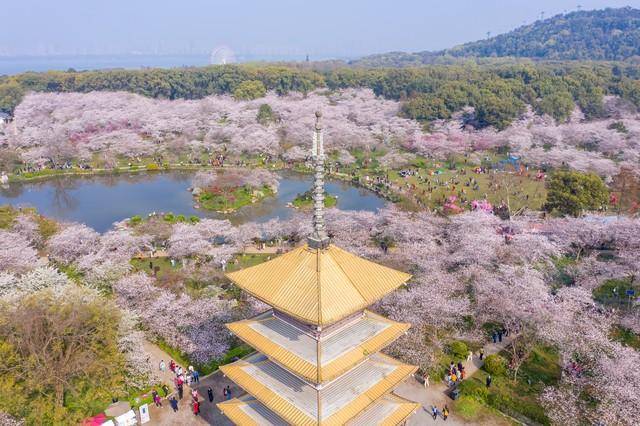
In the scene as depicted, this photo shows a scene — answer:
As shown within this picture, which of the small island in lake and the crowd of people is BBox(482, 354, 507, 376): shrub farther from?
the small island in lake

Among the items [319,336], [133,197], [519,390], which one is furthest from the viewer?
[133,197]

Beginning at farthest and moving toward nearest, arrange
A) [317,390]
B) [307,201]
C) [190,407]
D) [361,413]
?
1. [307,201]
2. [190,407]
3. [361,413]
4. [317,390]

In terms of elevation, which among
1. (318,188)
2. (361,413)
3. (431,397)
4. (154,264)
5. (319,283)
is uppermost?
(318,188)

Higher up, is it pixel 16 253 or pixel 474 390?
pixel 16 253

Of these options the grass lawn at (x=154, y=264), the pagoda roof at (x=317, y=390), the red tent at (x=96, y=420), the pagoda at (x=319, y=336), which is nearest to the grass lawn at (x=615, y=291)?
the pagoda roof at (x=317, y=390)

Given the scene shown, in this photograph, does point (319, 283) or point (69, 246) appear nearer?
point (319, 283)

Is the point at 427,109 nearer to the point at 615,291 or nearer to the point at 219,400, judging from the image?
the point at 615,291

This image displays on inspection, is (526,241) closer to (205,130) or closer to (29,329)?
(29,329)

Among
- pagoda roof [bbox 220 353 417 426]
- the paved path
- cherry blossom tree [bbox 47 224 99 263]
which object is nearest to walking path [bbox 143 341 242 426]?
pagoda roof [bbox 220 353 417 426]

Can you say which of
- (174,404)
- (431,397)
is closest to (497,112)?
(431,397)
